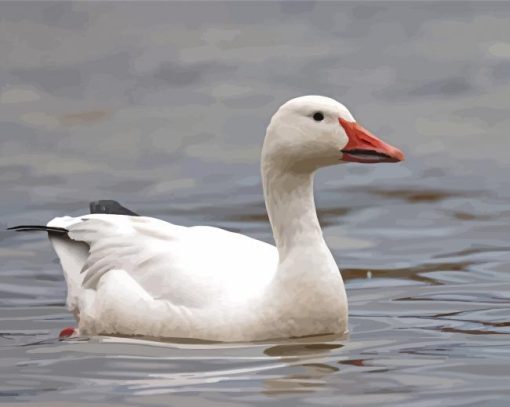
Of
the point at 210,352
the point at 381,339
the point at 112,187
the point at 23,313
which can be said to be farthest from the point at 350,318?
the point at 112,187

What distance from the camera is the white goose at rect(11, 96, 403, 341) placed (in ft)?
34.5

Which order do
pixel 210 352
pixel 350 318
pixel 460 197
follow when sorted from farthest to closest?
pixel 460 197 → pixel 350 318 → pixel 210 352

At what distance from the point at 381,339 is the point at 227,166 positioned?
23.4 feet

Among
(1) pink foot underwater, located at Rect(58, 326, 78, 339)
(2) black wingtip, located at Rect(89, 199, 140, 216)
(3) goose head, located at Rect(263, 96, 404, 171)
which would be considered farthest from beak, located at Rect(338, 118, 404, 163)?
(2) black wingtip, located at Rect(89, 199, 140, 216)

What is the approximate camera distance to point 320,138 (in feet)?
34.4

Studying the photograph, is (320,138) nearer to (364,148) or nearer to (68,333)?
(364,148)

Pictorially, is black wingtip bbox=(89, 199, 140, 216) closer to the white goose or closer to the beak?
the white goose

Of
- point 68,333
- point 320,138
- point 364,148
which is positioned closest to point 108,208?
point 68,333

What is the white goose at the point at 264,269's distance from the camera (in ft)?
34.5

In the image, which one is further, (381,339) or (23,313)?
(23,313)

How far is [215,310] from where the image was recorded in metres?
10.6

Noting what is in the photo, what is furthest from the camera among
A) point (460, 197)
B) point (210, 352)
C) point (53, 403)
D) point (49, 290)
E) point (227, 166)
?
point (227, 166)

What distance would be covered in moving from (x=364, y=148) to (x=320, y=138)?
0.84 ft

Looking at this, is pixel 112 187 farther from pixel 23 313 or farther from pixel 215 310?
pixel 215 310
